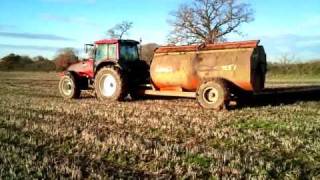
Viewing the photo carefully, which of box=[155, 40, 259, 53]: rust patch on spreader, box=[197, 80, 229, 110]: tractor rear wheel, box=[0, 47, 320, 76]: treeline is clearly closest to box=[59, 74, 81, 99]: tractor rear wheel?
box=[155, 40, 259, 53]: rust patch on spreader

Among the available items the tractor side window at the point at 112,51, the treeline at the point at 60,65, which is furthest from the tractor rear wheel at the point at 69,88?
the treeline at the point at 60,65

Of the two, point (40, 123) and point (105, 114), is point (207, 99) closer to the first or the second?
point (105, 114)

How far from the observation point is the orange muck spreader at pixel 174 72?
14227mm

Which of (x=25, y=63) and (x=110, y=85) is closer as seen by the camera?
(x=110, y=85)

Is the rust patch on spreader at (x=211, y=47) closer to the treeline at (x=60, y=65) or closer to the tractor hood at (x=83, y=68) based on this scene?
the tractor hood at (x=83, y=68)

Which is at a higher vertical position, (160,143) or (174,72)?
(174,72)

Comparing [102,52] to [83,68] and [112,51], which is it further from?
[83,68]

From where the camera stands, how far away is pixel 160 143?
9.08 meters

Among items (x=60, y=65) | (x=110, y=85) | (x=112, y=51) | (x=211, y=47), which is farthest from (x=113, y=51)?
(x=60, y=65)

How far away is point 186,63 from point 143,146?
23.1 ft

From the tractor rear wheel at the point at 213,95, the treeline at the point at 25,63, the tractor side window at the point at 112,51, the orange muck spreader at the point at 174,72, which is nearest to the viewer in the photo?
the tractor rear wheel at the point at 213,95

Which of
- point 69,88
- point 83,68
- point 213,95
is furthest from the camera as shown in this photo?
point 69,88

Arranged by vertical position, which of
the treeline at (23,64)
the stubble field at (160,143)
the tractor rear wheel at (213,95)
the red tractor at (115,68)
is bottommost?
the stubble field at (160,143)

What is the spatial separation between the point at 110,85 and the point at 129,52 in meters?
1.36
